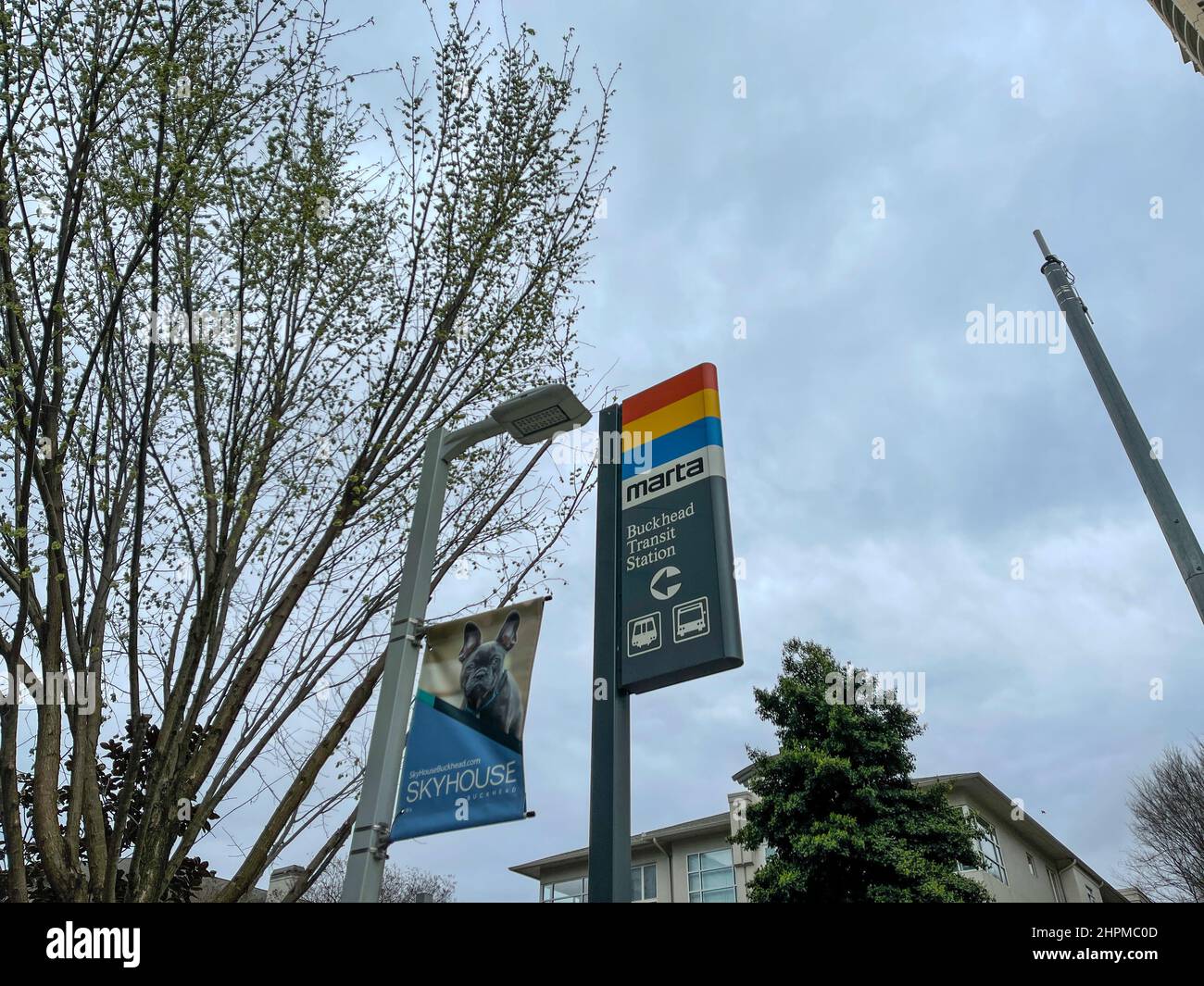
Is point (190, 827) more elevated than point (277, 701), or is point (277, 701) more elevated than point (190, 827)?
point (277, 701)

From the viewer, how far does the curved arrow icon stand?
5730mm

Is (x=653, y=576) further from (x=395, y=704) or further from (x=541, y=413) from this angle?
(x=395, y=704)

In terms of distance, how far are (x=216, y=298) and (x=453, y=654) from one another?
15.0ft

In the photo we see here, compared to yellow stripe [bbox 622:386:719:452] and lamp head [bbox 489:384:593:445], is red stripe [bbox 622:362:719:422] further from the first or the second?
lamp head [bbox 489:384:593:445]

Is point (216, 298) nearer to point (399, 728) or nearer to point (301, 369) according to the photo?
point (301, 369)

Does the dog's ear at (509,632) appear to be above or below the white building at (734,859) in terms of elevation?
above

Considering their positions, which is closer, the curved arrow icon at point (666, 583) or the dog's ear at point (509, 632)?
the dog's ear at point (509, 632)

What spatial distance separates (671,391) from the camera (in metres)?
6.72

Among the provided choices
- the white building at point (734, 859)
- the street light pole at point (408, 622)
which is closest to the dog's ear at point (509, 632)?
the street light pole at point (408, 622)

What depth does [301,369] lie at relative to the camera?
780 centimetres

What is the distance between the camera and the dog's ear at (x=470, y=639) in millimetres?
4965

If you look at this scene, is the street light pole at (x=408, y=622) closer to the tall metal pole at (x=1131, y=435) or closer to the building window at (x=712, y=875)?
the tall metal pole at (x=1131, y=435)
